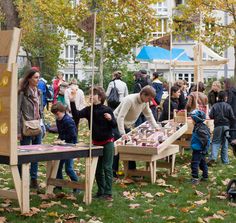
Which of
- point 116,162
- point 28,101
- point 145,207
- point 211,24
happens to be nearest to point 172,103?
point 116,162

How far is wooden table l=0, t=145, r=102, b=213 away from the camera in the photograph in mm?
7871

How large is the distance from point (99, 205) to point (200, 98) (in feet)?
22.5

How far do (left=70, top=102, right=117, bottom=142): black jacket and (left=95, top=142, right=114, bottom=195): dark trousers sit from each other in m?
0.17

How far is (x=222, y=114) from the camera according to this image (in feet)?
44.6

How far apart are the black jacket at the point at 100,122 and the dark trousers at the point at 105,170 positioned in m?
0.17

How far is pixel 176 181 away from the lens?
11281 millimetres

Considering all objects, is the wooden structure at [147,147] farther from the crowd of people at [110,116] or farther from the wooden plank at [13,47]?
the wooden plank at [13,47]

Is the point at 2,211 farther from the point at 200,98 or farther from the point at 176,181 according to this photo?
the point at 200,98

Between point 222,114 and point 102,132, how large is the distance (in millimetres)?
5055

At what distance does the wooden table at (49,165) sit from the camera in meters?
7.87

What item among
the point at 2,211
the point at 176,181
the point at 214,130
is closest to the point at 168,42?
the point at 214,130

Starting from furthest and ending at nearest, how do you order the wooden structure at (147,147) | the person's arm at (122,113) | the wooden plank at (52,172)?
1. the person's arm at (122,113)
2. the wooden structure at (147,147)
3. the wooden plank at (52,172)

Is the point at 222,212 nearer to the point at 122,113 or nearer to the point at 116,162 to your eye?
the point at 122,113

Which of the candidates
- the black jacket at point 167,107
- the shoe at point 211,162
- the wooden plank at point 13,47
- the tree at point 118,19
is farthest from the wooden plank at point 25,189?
the tree at point 118,19
